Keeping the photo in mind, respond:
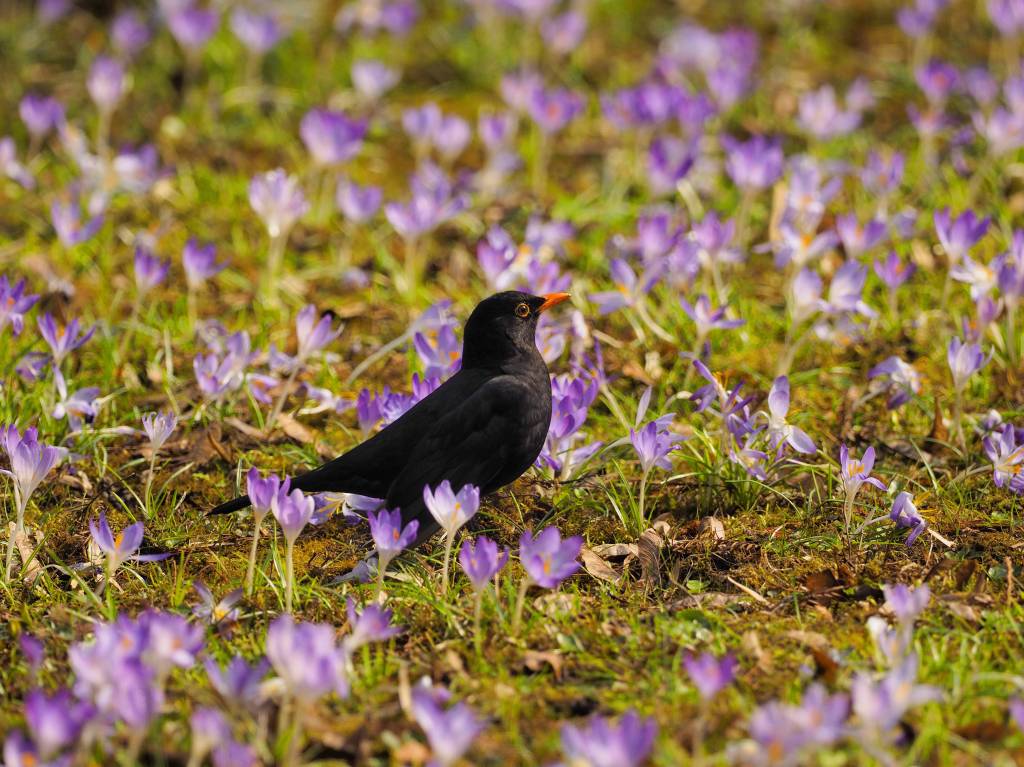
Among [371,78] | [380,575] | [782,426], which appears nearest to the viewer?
[380,575]

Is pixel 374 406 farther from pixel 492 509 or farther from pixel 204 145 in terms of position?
pixel 204 145

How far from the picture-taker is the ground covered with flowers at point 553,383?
312cm

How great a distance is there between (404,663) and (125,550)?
0.77m

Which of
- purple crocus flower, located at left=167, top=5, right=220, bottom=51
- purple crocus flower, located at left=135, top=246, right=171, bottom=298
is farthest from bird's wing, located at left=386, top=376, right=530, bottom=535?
purple crocus flower, located at left=167, top=5, right=220, bottom=51

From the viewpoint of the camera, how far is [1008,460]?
13.1 ft

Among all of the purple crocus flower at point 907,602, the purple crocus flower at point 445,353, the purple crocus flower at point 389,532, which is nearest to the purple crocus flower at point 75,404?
the purple crocus flower at point 445,353

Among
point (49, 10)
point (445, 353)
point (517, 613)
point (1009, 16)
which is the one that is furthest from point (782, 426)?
point (49, 10)

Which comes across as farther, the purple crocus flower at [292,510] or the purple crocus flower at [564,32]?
the purple crocus flower at [564,32]

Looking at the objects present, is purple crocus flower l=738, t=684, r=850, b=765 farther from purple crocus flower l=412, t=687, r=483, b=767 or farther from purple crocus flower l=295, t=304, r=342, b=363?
purple crocus flower l=295, t=304, r=342, b=363

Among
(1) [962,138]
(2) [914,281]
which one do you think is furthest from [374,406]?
(1) [962,138]

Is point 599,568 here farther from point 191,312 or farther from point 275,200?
point 191,312

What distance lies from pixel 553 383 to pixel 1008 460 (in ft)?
4.47

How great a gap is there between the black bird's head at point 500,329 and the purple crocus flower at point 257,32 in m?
3.44

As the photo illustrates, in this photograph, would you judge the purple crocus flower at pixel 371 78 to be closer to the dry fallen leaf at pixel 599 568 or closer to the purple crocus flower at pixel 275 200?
the purple crocus flower at pixel 275 200
